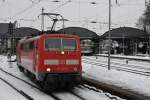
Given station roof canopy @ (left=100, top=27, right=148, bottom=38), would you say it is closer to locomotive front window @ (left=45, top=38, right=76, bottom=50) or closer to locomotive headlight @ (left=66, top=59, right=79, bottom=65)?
locomotive front window @ (left=45, top=38, right=76, bottom=50)

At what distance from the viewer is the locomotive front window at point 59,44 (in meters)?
16.3

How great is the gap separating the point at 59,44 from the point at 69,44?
50cm

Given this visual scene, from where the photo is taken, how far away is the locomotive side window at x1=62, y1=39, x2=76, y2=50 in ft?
54.2

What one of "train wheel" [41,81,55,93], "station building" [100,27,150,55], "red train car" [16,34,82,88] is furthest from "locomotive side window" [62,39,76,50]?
"station building" [100,27,150,55]

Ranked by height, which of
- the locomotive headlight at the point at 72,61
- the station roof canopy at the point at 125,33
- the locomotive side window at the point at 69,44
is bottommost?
the locomotive headlight at the point at 72,61

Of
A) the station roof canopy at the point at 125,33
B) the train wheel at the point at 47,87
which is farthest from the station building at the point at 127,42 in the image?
the train wheel at the point at 47,87

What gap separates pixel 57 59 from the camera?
1616cm

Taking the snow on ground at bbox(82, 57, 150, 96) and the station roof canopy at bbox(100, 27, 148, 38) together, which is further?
the station roof canopy at bbox(100, 27, 148, 38)

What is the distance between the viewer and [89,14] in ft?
269

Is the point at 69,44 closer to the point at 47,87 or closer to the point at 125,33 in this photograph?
the point at 47,87

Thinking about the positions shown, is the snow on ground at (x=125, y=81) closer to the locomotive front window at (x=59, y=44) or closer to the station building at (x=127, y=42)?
the locomotive front window at (x=59, y=44)

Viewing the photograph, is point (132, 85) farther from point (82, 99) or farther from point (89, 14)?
point (89, 14)

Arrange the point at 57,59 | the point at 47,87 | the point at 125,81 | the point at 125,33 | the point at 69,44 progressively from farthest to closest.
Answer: the point at 125,33, the point at 125,81, the point at 69,44, the point at 57,59, the point at 47,87

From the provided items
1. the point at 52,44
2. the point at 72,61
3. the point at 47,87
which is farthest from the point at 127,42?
the point at 47,87
